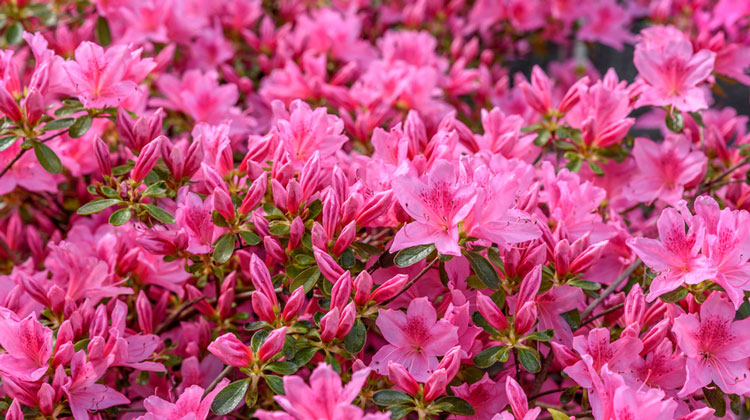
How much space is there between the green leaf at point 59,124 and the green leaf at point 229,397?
1.94 feet

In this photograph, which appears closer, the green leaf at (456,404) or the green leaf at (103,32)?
the green leaf at (456,404)

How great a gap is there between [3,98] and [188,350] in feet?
1.79

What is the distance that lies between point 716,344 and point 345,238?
1.95 ft

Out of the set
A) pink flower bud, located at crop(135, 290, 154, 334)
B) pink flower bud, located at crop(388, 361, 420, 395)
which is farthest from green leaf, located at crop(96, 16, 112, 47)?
pink flower bud, located at crop(388, 361, 420, 395)

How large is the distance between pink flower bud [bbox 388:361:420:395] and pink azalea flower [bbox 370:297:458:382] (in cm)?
3

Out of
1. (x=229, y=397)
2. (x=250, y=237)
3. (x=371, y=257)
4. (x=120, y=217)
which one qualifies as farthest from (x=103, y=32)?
(x=229, y=397)

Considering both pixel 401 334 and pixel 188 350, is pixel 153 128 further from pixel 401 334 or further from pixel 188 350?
pixel 401 334

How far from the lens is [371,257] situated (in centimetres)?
117

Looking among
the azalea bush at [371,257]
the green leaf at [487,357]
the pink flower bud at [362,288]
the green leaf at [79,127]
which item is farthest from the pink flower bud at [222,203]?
the green leaf at [487,357]

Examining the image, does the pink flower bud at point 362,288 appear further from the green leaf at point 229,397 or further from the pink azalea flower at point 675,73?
the pink azalea flower at point 675,73

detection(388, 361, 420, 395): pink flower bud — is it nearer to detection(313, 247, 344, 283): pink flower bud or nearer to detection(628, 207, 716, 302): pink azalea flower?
detection(313, 247, 344, 283): pink flower bud

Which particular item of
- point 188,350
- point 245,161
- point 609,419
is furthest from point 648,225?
point 188,350

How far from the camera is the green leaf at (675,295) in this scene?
107cm

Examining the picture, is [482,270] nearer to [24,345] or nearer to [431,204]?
[431,204]
